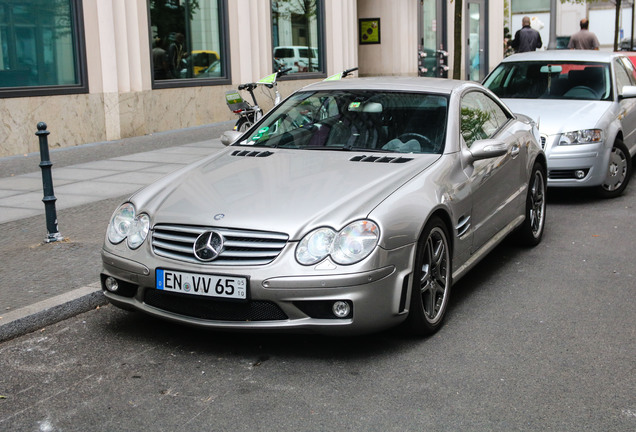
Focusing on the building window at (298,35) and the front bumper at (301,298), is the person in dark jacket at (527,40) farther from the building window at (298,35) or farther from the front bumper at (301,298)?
the front bumper at (301,298)

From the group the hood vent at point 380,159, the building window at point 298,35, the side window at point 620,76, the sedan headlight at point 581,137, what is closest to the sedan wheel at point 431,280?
the hood vent at point 380,159

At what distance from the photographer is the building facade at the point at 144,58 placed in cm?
1294

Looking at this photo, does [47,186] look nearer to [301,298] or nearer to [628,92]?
[301,298]

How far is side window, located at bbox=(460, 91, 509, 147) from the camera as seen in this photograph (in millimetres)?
6086

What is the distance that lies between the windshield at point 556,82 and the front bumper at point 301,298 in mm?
6245

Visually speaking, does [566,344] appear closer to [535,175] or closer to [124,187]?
[535,175]

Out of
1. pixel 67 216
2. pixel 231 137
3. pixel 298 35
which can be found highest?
pixel 298 35

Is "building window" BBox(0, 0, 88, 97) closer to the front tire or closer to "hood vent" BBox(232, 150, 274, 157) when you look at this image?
"hood vent" BBox(232, 150, 274, 157)

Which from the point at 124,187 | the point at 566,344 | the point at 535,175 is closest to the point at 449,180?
the point at 566,344

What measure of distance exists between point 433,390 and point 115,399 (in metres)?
1.53

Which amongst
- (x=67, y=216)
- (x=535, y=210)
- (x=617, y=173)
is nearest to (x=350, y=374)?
(x=535, y=210)

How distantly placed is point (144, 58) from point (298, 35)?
5.66 meters

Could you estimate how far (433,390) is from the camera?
420cm

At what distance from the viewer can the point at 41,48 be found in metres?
13.3
